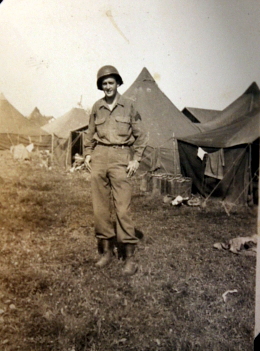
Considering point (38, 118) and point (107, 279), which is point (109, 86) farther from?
point (107, 279)

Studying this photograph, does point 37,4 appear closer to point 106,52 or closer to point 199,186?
point 106,52

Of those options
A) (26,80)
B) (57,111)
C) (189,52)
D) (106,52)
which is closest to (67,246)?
(57,111)

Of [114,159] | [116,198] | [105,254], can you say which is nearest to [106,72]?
[114,159]

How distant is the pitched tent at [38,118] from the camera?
1.87m

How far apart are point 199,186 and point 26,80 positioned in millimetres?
1688

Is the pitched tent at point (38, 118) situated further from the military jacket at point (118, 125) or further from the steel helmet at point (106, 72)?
the steel helmet at point (106, 72)

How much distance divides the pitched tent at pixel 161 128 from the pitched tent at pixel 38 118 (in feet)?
2.21

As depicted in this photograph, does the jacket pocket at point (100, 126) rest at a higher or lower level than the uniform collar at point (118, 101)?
lower

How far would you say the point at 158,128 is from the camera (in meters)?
2.90

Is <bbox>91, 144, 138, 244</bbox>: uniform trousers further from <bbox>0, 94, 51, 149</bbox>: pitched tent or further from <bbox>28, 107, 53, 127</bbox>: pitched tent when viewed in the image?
<bbox>0, 94, 51, 149</bbox>: pitched tent

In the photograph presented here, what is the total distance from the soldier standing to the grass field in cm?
9

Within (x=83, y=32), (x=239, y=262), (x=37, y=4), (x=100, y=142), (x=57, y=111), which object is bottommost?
(x=239, y=262)

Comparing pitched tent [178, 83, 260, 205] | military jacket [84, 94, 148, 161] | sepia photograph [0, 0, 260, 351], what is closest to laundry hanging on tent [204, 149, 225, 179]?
pitched tent [178, 83, 260, 205]

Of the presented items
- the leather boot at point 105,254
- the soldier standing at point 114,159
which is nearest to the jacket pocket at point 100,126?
the soldier standing at point 114,159
